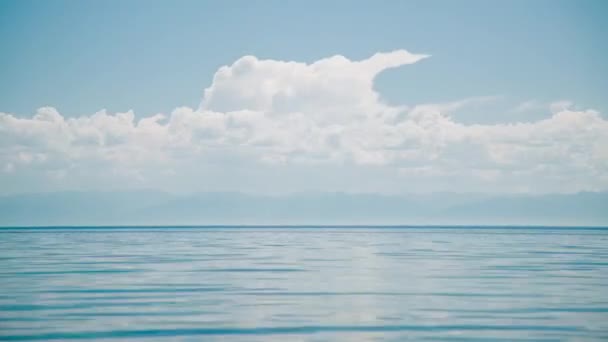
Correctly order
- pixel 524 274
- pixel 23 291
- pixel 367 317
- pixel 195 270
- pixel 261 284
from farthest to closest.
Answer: pixel 195 270 → pixel 524 274 → pixel 261 284 → pixel 23 291 → pixel 367 317

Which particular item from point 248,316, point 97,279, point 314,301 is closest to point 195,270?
point 97,279

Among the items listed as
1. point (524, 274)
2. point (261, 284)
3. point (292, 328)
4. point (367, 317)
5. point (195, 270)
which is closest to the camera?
point (292, 328)

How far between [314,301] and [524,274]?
15947 millimetres

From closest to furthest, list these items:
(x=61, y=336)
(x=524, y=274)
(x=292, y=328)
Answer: (x=61, y=336)
(x=292, y=328)
(x=524, y=274)

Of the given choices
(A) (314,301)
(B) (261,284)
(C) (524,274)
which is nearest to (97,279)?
(B) (261,284)

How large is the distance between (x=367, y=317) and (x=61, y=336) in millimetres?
9303

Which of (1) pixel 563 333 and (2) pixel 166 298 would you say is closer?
(1) pixel 563 333

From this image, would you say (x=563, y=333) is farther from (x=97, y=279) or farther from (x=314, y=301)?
(x=97, y=279)

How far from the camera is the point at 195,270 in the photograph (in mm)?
40250

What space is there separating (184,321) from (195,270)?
19.0 m

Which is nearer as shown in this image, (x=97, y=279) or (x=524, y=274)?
(x=97, y=279)

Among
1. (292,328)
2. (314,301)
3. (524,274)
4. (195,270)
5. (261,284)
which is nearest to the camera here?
(292,328)

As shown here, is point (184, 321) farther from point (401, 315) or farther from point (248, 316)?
point (401, 315)

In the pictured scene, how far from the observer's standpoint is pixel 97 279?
3438cm
